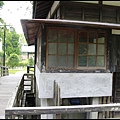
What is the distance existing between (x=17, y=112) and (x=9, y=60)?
1118 inches

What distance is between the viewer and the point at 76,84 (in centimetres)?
513

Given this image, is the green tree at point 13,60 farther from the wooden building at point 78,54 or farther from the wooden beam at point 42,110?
the wooden beam at point 42,110

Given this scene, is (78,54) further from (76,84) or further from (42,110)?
(42,110)

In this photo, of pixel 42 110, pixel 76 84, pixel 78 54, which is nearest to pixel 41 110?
pixel 42 110

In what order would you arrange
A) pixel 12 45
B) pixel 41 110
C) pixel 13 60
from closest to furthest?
pixel 41 110, pixel 13 60, pixel 12 45

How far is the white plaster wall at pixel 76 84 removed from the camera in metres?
4.94

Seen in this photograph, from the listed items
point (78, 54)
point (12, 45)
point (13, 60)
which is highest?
point (12, 45)

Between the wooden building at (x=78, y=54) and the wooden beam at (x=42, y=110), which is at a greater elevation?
the wooden building at (x=78, y=54)

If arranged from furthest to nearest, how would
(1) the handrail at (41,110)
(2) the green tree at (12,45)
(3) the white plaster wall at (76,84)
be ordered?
(2) the green tree at (12,45) → (3) the white plaster wall at (76,84) → (1) the handrail at (41,110)

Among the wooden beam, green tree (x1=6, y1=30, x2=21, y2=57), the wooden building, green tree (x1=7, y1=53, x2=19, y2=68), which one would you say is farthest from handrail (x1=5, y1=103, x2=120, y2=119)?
green tree (x1=6, y1=30, x2=21, y2=57)

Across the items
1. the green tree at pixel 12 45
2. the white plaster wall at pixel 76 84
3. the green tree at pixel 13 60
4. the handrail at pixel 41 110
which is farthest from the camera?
the green tree at pixel 12 45

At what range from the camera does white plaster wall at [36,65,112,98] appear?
494cm

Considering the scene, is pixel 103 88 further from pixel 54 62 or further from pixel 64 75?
pixel 54 62

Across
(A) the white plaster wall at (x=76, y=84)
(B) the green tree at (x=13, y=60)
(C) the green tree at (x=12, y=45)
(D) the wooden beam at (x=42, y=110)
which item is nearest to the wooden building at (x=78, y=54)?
(A) the white plaster wall at (x=76, y=84)
